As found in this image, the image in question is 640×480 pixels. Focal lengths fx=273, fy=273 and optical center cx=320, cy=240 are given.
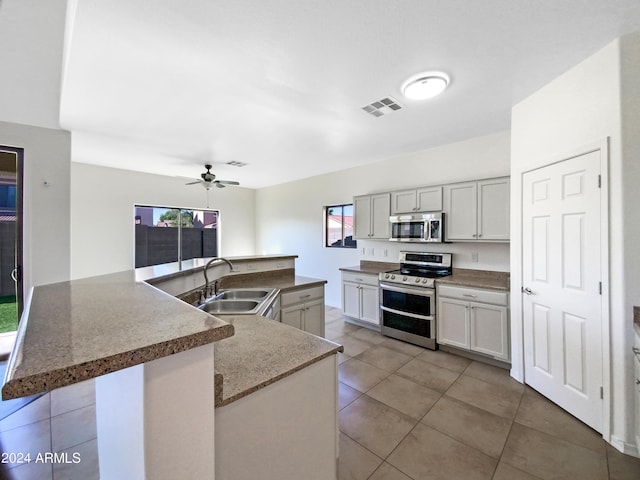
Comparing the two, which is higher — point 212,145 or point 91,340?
point 212,145

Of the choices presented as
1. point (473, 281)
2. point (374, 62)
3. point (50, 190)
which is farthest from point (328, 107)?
point (50, 190)

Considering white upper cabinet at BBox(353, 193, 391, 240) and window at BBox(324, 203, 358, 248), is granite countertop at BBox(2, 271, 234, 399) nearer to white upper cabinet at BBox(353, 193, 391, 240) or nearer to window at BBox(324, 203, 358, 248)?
white upper cabinet at BBox(353, 193, 391, 240)

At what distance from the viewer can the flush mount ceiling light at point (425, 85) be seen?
2.17 meters

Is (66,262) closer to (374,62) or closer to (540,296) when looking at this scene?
(374,62)

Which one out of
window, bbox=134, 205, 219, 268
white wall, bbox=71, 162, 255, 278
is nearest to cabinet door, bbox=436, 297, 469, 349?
window, bbox=134, 205, 219, 268

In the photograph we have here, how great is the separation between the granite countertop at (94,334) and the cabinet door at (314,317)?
81.5 inches

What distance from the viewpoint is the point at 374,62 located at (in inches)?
79.2

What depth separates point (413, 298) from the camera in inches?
138

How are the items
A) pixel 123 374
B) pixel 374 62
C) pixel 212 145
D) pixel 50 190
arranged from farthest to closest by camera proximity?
pixel 212 145 < pixel 50 190 < pixel 374 62 < pixel 123 374

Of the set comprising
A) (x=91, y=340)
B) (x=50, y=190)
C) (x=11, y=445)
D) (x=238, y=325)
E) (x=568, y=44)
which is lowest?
(x=11, y=445)

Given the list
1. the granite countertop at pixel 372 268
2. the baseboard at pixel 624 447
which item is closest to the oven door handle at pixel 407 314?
the granite countertop at pixel 372 268

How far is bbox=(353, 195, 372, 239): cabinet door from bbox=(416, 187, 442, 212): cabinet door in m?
0.84

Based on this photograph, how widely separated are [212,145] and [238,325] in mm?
2994

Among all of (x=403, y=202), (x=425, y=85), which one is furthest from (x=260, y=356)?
(x=403, y=202)
